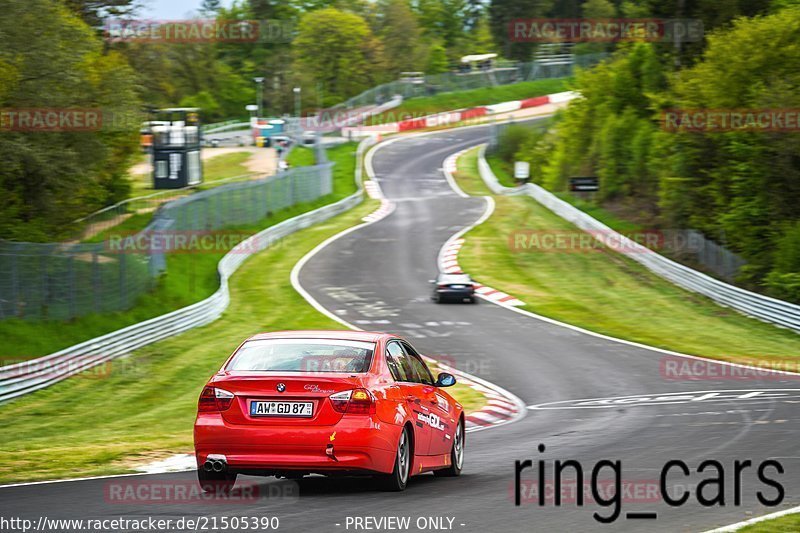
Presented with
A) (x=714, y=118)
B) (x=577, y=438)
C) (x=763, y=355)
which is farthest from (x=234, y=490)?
(x=714, y=118)

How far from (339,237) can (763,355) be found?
84.7ft

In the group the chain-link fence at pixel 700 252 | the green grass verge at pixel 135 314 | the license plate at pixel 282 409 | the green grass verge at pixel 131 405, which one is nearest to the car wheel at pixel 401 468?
the license plate at pixel 282 409

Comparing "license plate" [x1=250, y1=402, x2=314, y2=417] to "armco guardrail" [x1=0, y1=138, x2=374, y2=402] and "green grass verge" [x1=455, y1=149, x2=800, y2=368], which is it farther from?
"green grass verge" [x1=455, y1=149, x2=800, y2=368]

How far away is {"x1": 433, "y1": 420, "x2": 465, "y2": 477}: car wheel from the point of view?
1080 cm

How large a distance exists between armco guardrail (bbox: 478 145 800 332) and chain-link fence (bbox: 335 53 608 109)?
49.2 m

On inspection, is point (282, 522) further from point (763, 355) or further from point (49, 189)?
point (49, 189)

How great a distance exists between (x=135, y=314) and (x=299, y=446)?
776 inches

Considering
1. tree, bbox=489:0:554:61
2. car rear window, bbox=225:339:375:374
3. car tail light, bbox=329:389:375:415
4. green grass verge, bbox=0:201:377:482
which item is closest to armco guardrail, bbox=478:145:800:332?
green grass verge, bbox=0:201:377:482

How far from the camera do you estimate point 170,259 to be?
36062mm

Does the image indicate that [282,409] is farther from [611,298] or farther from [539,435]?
[611,298]

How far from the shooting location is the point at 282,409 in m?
8.70

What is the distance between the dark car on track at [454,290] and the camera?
34281mm

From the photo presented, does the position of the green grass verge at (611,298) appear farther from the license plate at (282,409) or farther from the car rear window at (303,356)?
the license plate at (282,409)

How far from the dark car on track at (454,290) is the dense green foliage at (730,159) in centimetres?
924
